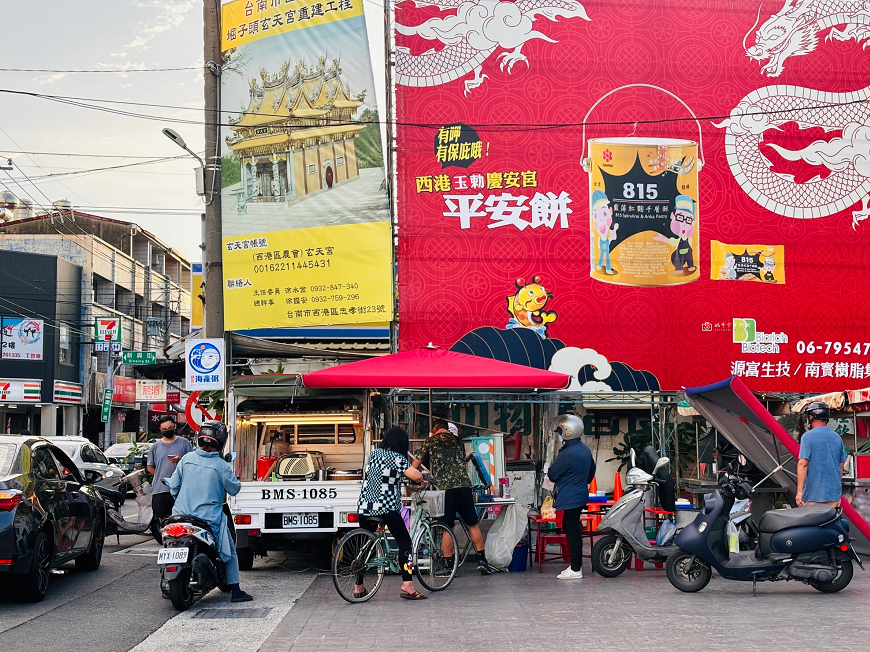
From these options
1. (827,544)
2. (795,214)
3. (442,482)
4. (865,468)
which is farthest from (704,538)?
(795,214)

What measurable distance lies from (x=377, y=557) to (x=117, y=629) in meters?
2.23

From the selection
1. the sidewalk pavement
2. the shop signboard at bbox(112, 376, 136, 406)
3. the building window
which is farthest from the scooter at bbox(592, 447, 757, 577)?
the shop signboard at bbox(112, 376, 136, 406)

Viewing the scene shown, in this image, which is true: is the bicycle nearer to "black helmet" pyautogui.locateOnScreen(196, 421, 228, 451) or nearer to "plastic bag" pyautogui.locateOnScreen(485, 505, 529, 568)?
"plastic bag" pyautogui.locateOnScreen(485, 505, 529, 568)

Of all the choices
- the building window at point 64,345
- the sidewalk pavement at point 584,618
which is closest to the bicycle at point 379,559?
the sidewalk pavement at point 584,618

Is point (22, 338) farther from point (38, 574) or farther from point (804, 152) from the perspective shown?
point (38, 574)

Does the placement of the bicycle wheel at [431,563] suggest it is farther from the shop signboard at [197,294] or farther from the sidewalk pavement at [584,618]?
the shop signboard at [197,294]

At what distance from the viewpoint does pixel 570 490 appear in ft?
33.0

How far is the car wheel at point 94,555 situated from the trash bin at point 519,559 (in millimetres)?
4617

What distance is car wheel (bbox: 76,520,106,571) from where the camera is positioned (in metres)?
10.8

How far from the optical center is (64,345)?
3788 centimetres

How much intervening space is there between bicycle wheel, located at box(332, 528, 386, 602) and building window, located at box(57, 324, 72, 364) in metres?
31.7

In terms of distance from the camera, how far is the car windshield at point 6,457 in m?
8.62

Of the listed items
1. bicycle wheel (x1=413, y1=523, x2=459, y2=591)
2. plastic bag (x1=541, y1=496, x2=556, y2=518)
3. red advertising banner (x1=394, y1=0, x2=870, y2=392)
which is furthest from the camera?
red advertising banner (x1=394, y1=0, x2=870, y2=392)

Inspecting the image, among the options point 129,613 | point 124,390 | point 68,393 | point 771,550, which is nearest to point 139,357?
point 68,393
